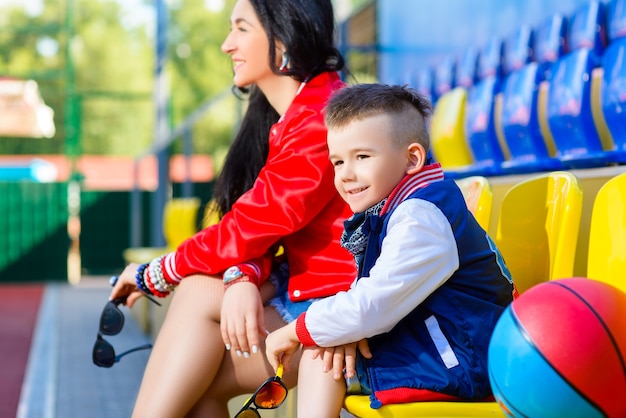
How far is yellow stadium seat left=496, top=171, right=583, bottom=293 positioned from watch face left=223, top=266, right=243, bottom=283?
0.52 m

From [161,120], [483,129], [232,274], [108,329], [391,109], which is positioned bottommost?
[161,120]

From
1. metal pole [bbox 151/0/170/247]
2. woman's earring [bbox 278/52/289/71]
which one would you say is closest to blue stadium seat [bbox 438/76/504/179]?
woman's earring [bbox 278/52/289/71]

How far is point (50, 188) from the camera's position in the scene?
11.8 meters

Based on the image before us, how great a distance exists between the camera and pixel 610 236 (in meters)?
1.58

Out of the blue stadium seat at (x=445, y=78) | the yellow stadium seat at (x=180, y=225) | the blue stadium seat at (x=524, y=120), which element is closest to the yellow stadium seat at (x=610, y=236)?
the blue stadium seat at (x=524, y=120)

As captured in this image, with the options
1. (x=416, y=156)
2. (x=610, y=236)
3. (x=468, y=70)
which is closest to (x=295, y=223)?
(x=416, y=156)

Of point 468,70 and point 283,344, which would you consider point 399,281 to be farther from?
point 468,70

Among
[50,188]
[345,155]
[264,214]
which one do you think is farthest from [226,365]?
[50,188]

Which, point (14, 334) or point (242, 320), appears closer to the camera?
point (242, 320)

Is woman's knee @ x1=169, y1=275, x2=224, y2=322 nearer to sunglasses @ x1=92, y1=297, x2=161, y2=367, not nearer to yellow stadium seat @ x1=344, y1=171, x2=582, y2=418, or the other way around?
sunglasses @ x1=92, y1=297, x2=161, y2=367

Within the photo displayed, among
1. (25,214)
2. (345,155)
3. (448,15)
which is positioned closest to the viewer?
(345,155)

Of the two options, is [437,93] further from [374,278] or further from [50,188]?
[50,188]

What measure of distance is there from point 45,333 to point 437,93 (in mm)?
3153

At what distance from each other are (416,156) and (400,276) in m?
0.23
